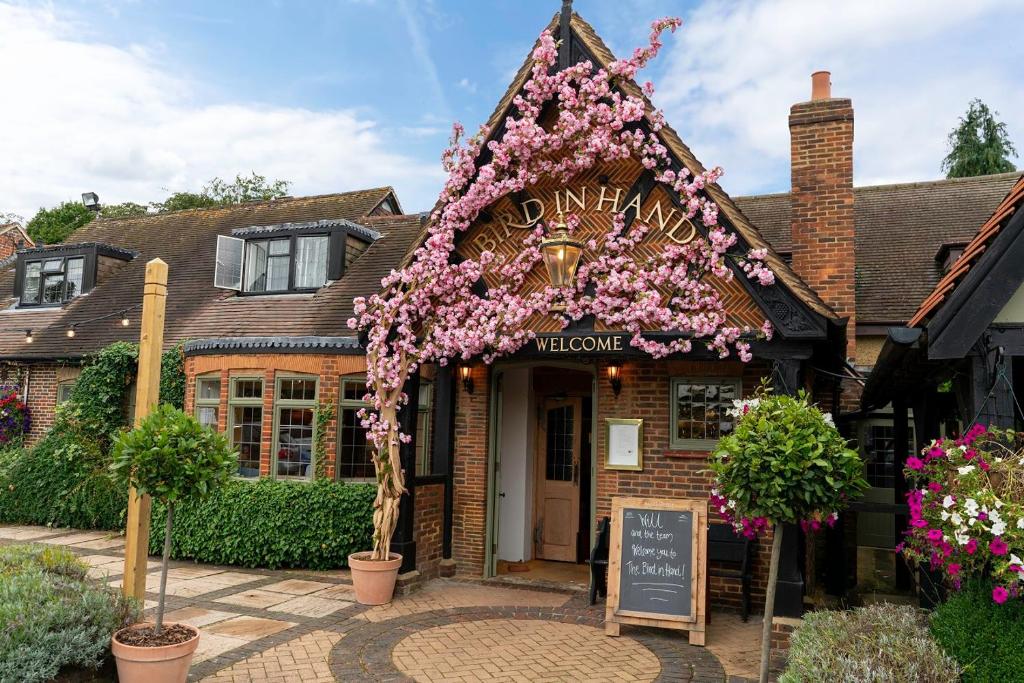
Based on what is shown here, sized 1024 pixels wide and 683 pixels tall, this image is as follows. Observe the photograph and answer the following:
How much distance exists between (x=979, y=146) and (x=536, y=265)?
1118 inches

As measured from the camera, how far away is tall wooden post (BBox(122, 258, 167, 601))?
568cm

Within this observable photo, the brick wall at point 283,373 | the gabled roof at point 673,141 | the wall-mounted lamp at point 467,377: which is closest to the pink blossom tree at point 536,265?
the gabled roof at point 673,141

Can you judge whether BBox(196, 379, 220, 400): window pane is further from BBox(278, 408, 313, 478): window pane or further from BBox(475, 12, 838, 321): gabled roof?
BBox(475, 12, 838, 321): gabled roof

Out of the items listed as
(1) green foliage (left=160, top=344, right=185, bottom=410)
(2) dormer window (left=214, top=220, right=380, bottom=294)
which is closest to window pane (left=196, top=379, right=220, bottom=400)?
(1) green foliage (left=160, top=344, right=185, bottom=410)

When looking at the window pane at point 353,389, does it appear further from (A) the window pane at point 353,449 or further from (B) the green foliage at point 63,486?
(B) the green foliage at point 63,486

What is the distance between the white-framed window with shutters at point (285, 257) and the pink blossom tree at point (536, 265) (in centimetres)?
520

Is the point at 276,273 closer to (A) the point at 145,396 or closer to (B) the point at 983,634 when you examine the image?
(A) the point at 145,396

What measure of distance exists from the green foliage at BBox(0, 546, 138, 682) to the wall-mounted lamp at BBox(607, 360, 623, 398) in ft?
17.5

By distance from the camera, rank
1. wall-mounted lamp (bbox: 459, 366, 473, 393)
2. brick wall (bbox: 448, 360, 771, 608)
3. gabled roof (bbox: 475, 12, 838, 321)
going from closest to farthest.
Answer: gabled roof (bbox: 475, 12, 838, 321) < brick wall (bbox: 448, 360, 771, 608) < wall-mounted lamp (bbox: 459, 366, 473, 393)

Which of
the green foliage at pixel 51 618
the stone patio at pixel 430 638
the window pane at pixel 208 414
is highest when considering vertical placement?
the window pane at pixel 208 414

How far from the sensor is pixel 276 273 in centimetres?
1372

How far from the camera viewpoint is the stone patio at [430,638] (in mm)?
5770

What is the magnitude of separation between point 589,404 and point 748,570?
358cm

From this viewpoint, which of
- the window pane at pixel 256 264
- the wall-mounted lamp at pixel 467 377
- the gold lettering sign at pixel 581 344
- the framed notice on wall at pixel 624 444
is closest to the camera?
the gold lettering sign at pixel 581 344
